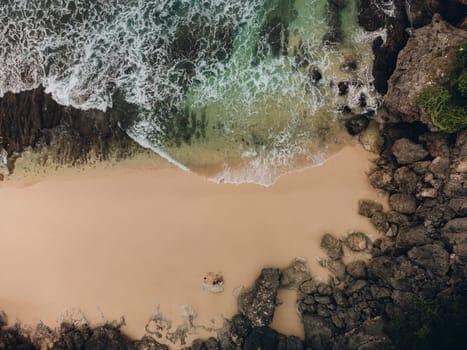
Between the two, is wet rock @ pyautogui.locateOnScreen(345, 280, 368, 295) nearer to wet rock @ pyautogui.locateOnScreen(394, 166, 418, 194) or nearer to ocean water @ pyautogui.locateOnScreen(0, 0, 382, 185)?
wet rock @ pyautogui.locateOnScreen(394, 166, 418, 194)

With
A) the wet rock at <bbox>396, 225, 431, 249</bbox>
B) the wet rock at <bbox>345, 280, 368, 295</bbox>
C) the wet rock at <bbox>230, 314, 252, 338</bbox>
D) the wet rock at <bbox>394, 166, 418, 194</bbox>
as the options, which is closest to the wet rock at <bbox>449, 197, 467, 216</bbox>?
the wet rock at <bbox>396, 225, 431, 249</bbox>

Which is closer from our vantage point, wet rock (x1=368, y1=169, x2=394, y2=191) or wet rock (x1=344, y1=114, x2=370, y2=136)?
wet rock (x1=368, y1=169, x2=394, y2=191)

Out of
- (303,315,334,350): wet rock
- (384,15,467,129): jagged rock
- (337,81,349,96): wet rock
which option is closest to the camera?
(384,15,467,129): jagged rock

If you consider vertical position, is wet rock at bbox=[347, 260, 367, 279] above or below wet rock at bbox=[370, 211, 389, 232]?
Result: below

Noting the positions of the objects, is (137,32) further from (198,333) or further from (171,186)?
(198,333)

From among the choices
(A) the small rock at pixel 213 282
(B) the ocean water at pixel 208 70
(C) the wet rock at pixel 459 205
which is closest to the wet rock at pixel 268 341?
(A) the small rock at pixel 213 282

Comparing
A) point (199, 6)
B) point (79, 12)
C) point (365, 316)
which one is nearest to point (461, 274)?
point (365, 316)

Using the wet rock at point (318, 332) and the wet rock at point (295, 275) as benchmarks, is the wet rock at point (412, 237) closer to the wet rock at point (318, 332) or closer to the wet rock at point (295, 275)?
the wet rock at point (295, 275)
